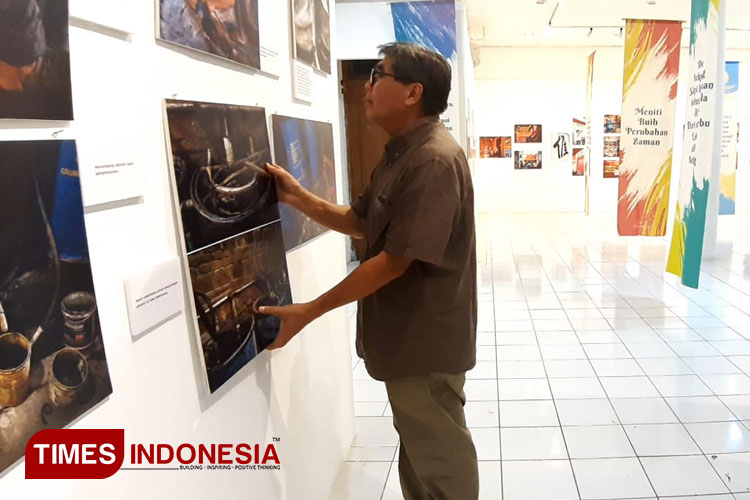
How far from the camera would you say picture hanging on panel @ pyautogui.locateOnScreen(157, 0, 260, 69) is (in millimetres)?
1271

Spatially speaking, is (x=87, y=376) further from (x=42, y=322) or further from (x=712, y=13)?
(x=712, y=13)

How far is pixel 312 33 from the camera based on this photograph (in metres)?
2.19

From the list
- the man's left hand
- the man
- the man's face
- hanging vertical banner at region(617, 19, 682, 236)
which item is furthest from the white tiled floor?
the man's face

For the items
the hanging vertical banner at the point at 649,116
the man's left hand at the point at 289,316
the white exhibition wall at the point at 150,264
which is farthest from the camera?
the hanging vertical banner at the point at 649,116

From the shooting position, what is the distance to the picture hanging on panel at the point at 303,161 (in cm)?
189

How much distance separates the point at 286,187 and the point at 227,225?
1.27ft

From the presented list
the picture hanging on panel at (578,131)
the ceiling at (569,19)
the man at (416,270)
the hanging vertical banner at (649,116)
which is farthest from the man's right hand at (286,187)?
the picture hanging on panel at (578,131)

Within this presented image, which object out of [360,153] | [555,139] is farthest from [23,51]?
[555,139]

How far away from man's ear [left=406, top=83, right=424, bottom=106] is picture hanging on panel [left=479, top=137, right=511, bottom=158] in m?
11.8

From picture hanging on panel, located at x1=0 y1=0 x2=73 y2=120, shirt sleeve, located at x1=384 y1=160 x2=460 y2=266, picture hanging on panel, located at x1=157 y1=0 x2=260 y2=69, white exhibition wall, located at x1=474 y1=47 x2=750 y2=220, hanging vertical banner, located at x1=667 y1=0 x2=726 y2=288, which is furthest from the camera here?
white exhibition wall, located at x1=474 y1=47 x2=750 y2=220

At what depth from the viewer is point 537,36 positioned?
11414 mm

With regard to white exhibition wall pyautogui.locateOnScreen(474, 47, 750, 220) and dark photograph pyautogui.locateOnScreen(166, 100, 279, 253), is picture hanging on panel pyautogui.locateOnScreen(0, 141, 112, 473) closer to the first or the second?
dark photograph pyautogui.locateOnScreen(166, 100, 279, 253)

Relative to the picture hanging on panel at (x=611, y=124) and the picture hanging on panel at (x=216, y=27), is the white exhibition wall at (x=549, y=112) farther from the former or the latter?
the picture hanging on panel at (x=216, y=27)

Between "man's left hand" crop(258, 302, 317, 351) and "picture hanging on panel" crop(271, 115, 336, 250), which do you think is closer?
"man's left hand" crop(258, 302, 317, 351)
